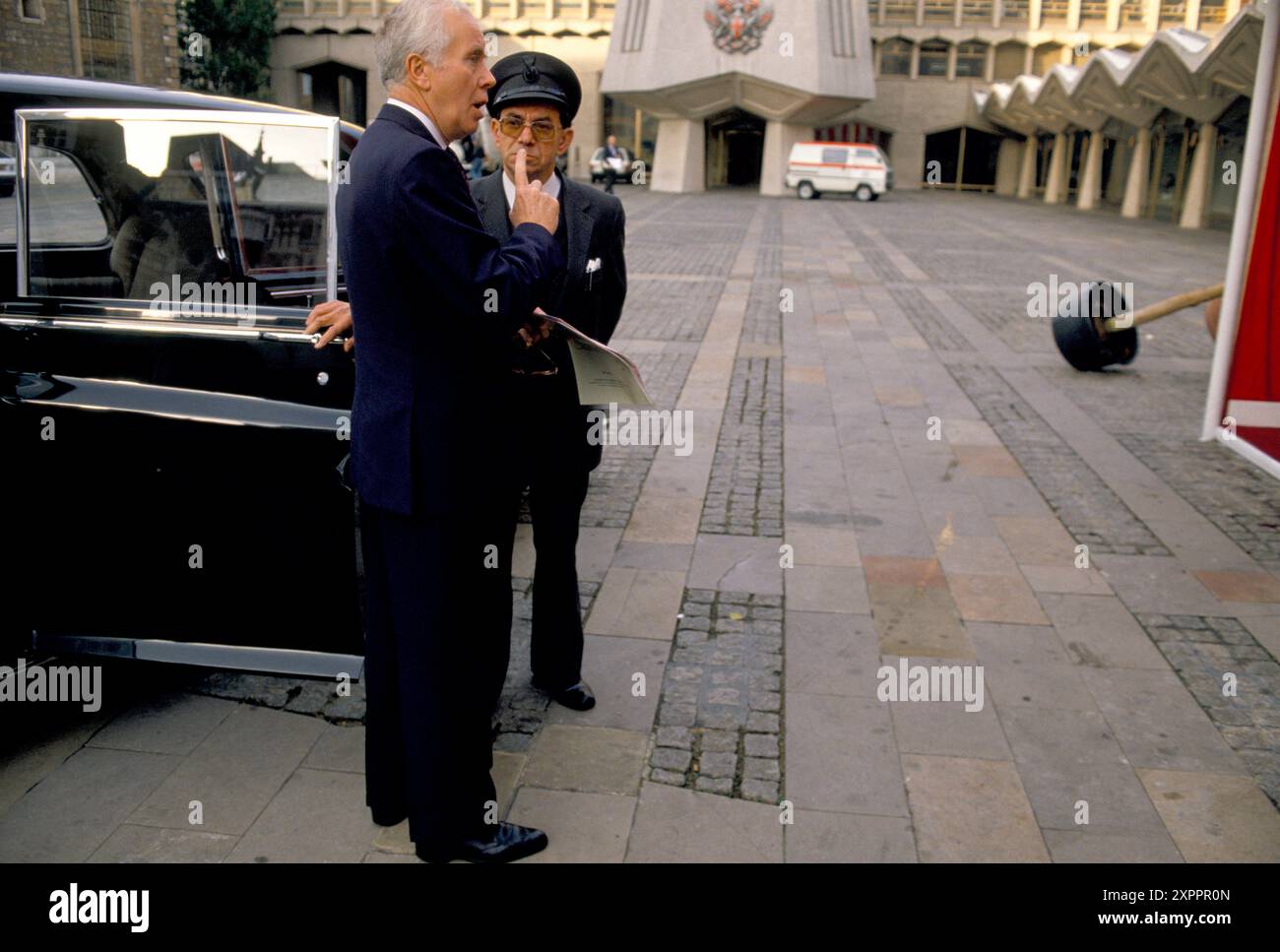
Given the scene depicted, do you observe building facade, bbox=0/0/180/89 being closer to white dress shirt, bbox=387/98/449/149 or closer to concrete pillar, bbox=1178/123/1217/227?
concrete pillar, bbox=1178/123/1217/227

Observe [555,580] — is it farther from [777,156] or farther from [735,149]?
[735,149]

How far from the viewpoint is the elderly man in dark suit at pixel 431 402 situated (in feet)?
7.48

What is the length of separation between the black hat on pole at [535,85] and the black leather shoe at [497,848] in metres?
1.93

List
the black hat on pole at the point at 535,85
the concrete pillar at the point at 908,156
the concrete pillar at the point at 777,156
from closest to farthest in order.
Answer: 1. the black hat on pole at the point at 535,85
2. the concrete pillar at the point at 777,156
3. the concrete pillar at the point at 908,156

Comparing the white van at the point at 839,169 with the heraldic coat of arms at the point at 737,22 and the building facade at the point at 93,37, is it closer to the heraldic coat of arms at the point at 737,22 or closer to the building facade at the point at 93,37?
the heraldic coat of arms at the point at 737,22

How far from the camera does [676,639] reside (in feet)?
14.0

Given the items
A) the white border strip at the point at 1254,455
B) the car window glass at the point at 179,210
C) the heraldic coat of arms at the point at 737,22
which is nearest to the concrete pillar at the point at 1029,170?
the heraldic coat of arms at the point at 737,22

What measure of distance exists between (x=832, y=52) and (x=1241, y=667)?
3991 cm

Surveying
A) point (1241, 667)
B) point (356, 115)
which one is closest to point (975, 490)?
point (1241, 667)

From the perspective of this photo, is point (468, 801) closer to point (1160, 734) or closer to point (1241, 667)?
point (1160, 734)

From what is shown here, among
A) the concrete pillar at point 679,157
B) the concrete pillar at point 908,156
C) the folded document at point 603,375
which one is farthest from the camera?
the concrete pillar at point 908,156

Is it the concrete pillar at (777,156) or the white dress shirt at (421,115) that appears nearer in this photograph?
the white dress shirt at (421,115)

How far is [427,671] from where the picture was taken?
8.73 feet

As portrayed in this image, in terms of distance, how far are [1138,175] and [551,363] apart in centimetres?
3447
